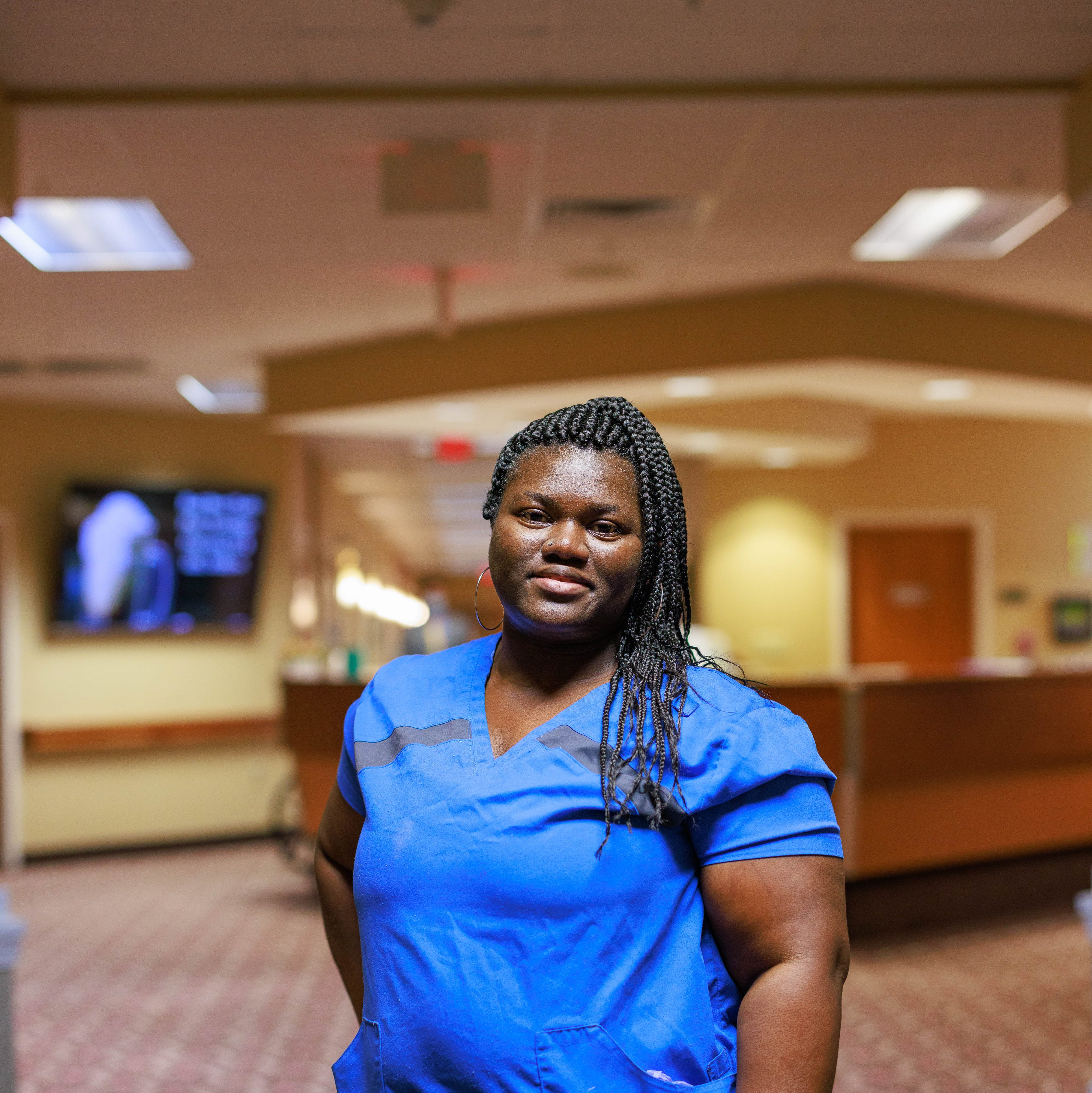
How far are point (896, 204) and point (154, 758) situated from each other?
19.3 feet

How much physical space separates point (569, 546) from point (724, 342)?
15.3 feet

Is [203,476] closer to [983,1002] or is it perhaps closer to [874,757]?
[874,757]

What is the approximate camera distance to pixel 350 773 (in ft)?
4.19

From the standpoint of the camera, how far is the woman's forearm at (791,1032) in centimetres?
100

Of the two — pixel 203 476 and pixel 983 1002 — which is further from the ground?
pixel 203 476

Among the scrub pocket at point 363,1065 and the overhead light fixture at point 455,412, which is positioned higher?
the overhead light fixture at point 455,412

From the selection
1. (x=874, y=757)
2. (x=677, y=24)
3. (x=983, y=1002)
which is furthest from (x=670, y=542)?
(x=874, y=757)

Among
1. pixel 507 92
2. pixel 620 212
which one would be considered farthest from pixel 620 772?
pixel 620 212

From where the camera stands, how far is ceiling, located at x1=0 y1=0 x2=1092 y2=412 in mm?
3031

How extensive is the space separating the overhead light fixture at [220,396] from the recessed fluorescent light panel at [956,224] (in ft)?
12.4

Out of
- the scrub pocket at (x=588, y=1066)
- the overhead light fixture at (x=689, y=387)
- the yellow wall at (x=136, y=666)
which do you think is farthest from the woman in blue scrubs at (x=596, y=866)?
the yellow wall at (x=136, y=666)

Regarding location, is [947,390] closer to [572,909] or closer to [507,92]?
[507,92]

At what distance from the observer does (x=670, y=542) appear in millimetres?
1197

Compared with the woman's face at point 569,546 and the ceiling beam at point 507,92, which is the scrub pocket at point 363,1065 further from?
the ceiling beam at point 507,92
